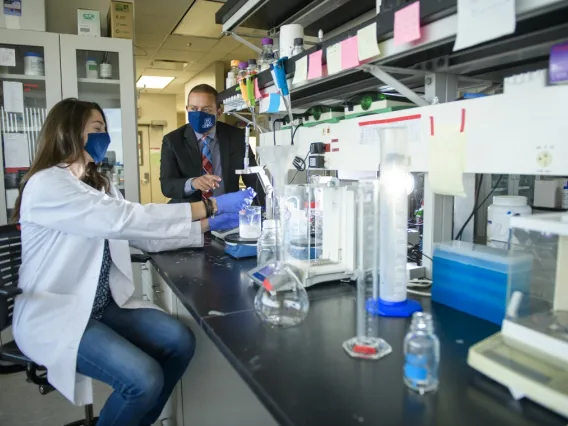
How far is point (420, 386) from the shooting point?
68cm

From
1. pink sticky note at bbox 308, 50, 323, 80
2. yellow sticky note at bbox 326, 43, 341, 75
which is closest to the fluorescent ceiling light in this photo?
pink sticky note at bbox 308, 50, 323, 80

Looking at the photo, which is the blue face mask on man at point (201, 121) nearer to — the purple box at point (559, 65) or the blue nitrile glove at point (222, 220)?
the blue nitrile glove at point (222, 220)

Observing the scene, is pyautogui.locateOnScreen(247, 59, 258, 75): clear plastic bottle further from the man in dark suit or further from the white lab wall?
the white lab wall

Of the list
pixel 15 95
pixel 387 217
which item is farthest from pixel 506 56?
pixel 15 95

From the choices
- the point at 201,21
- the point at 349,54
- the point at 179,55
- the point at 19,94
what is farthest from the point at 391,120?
the point at 179,55

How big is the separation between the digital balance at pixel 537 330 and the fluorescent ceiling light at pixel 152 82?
6992mm

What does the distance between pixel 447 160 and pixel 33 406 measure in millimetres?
2195

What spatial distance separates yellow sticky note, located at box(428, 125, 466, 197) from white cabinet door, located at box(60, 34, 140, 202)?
2349 millimetres

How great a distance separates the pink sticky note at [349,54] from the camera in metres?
1.18

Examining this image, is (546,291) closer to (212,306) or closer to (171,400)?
(212,306)

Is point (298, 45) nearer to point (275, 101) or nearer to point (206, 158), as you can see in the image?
point (275, 101)

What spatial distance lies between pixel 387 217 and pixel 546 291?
A: 36 cm

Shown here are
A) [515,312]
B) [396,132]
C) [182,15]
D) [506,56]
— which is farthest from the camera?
[182,15]

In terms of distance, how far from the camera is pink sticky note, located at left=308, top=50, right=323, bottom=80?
1325 millimetres
